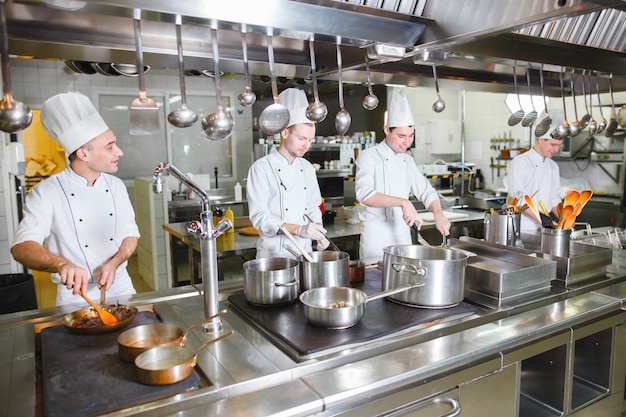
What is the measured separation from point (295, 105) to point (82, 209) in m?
1.25

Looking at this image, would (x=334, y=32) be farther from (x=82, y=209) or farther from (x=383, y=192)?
(x=383, y=192)

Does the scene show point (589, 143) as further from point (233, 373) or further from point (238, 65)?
point (233, 373)

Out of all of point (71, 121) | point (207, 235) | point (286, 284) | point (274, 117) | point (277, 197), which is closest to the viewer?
point (207, 235)

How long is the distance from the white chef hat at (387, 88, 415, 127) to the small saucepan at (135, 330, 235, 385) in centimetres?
222

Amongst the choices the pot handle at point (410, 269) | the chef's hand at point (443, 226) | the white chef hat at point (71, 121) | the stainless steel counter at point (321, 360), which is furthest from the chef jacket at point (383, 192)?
the white chef hat at point (71, 121)

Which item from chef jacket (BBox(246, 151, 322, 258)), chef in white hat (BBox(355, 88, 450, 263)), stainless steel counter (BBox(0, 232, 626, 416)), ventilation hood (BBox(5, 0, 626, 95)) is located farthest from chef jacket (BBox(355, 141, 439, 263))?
stainless steel counter (BBox(0, 232, 626, 416))

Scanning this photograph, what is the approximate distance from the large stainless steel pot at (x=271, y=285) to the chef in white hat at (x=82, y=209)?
0.59 metres

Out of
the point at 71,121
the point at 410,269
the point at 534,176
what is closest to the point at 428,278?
the point at 410,269

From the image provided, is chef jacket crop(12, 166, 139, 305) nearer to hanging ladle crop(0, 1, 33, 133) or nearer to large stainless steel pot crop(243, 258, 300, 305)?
large stainless steel pot crop(243, 258, 300, 305)

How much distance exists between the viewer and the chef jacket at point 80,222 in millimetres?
2000

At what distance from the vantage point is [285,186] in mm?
2816

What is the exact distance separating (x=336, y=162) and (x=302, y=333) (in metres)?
5.95

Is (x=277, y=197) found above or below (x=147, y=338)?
above

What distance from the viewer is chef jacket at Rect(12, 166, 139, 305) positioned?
2000 mm
